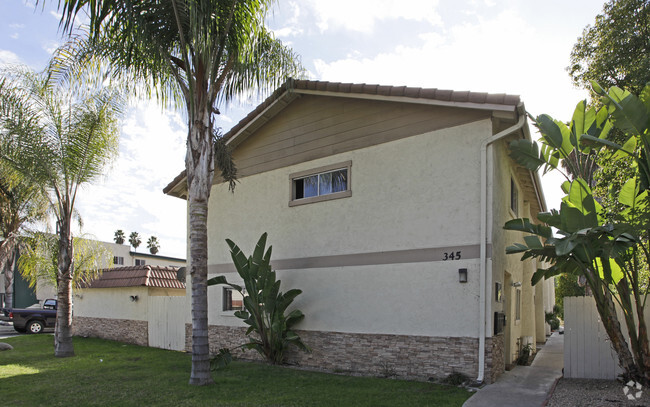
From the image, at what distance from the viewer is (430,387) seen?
29.7ft

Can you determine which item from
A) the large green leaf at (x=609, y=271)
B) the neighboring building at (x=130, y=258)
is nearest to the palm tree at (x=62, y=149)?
the large green leaf at (x=609, y=271)

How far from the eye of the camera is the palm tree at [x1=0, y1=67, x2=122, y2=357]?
516 inches

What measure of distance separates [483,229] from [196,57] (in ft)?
21.9

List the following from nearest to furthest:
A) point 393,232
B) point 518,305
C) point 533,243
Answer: point 533,243 → point 393,232 → point 518,305

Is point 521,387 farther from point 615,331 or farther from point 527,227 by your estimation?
point 527,227

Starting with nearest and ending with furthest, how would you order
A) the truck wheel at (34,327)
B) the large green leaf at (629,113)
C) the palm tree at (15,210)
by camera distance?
1. the large green leaf at (629,113)
2. the palm tree at (15,210)
3. the truck wheel at (34,327)

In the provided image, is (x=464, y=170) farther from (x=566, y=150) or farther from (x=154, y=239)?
(x=154, y=239)

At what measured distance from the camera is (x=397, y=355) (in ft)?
33.7

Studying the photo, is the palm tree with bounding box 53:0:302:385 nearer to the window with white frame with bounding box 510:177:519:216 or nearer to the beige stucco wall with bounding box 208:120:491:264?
the beige stucco wall with bounding box 208:120:491:264

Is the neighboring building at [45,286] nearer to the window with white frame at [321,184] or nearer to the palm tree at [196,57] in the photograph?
the window with white frame at [321,184]

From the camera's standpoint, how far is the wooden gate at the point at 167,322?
15984 mm

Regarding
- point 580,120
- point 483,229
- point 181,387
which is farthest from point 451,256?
point 181,387

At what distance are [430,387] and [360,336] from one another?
7.46 feet

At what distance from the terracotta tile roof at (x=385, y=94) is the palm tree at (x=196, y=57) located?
174 centimetres
